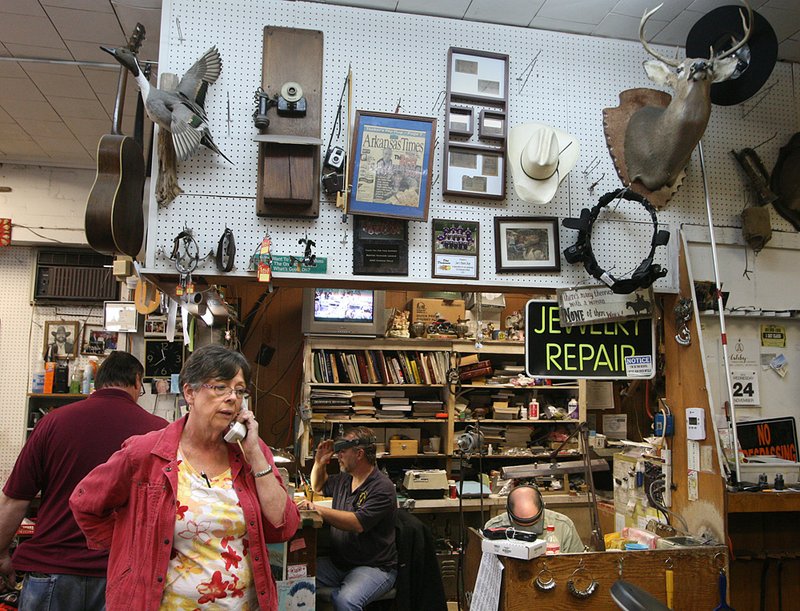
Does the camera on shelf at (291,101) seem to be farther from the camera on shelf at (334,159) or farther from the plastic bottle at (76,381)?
the plastic bottle at (76,381)

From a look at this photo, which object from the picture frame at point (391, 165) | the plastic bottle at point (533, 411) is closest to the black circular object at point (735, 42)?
the picture frame at point (391, 165)

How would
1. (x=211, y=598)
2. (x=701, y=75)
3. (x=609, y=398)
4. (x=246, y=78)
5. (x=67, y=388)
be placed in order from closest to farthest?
(x=211, y=598), (x=701, y=75), (x=246, y=78), (x=67, y=388), (x=609, y=398)

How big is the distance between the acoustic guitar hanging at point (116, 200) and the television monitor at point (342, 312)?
286cm

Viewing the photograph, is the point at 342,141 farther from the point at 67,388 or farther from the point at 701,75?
the point at 67,388

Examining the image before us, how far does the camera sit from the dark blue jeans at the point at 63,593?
7.58 ft

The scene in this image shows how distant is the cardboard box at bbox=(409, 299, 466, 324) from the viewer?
19.3ft

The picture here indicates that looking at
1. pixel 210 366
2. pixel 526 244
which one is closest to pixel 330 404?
pixel 526 244

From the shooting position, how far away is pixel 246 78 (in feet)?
9.52

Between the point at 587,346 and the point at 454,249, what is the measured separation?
0.80 m

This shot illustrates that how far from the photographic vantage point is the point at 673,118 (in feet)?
9.27

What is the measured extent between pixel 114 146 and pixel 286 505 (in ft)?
5.10

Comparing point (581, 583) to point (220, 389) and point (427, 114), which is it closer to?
point (220, 389)

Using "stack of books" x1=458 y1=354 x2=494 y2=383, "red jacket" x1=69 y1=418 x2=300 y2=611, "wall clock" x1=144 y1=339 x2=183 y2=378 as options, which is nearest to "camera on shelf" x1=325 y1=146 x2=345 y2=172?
"red jacket" x1=69 y1=418 x2=300 y2=611

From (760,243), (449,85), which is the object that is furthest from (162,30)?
(760,243)
